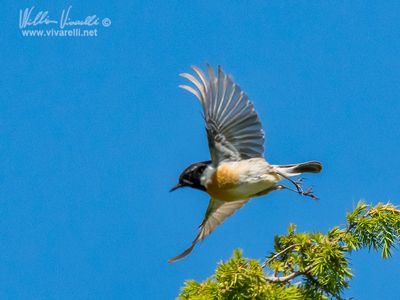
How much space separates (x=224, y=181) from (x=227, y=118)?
497mm

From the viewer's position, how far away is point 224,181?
5.32m

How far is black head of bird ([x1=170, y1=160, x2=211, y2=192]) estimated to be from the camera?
5512mm

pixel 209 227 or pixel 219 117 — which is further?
pixel 209 227

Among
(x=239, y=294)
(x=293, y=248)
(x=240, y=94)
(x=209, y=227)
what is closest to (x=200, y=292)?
(x=239, y=294)

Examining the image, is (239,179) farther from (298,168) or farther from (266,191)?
(298,168)

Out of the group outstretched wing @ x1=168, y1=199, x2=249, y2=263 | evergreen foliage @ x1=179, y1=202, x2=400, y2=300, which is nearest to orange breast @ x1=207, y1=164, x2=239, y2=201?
outstretched wing @ x1=168, y1=199, x2=249, y2=263

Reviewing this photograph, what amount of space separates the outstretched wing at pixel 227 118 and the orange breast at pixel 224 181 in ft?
0.26

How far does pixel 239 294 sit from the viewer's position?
3.14 m

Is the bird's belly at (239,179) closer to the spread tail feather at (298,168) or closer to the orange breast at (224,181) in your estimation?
the orange breast at (224,181)

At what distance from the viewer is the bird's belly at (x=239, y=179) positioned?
530cm

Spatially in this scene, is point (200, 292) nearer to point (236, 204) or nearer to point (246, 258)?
point (246, 258)

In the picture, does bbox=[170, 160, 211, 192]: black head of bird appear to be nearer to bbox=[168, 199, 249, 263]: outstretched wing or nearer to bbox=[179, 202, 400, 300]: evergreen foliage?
bbox=[168, 199, 249, 263]: outstretched wing

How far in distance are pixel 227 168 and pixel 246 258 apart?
6.96ft

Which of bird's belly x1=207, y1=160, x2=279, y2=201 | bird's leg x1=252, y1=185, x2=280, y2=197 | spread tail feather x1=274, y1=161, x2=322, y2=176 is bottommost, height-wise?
bird's belly x1=207, y1=160, x2=279, y2=201
